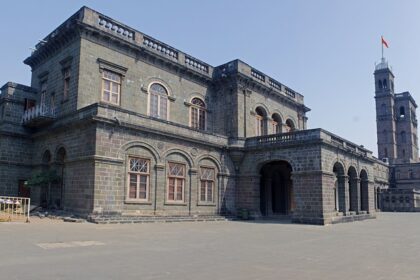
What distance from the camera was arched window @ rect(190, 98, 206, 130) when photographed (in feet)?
78.2

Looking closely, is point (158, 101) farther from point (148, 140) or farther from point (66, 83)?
point (66, 83)

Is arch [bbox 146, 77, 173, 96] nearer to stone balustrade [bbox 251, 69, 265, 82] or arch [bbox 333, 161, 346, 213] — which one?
stone balustrade [bbox 251, 69, 265, 82]

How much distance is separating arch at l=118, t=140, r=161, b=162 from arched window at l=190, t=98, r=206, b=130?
19.1 feet

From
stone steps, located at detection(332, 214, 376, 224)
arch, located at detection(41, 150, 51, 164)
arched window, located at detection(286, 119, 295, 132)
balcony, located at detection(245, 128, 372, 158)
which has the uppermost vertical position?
arched window, located at detection(286, 119, 295, 132)

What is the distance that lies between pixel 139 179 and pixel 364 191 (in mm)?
16490

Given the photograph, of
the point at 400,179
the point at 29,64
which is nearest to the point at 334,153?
the point at 29,64

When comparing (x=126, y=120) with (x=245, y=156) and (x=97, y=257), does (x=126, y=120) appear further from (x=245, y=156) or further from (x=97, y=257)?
(x=97, y=257)

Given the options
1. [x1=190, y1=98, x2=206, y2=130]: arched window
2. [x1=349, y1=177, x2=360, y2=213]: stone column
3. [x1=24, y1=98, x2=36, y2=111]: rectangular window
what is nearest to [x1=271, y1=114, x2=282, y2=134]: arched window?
[x1=190, y1=98, x2=206, y2=130]: arched window

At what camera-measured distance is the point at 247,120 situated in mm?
24797

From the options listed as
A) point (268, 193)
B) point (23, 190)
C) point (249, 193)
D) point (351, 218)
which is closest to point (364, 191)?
point (351, 218)

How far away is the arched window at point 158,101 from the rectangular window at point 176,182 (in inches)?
139

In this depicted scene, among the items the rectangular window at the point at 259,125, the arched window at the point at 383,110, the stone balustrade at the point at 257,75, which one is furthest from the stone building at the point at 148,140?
the arched window at the point at 383,110

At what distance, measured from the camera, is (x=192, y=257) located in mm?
7660

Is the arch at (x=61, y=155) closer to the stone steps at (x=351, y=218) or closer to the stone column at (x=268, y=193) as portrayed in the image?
the stone column at (x=268, y=193)
